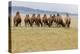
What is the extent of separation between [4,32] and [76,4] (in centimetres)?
77

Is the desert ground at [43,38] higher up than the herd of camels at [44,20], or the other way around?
the herd of camels at [44,20]

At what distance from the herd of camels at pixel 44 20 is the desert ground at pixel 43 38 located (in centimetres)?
3

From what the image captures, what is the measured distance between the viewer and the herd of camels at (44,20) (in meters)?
1.50

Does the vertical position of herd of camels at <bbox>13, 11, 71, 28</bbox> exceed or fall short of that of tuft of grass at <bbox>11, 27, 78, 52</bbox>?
it exceeds it

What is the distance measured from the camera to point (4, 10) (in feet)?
4.81

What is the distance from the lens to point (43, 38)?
157 centimetres

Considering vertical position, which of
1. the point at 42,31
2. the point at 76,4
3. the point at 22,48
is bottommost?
the point at 22,48

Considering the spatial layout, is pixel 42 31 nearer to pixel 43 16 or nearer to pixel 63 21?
pixel 43 16

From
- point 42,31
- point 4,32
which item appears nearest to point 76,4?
point 42,31

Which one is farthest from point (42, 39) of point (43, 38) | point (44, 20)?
point (44, 20)

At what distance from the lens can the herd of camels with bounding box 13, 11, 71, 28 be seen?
1.50m

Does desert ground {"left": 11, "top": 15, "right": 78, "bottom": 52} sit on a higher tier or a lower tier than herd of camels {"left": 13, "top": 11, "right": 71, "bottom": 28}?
lower

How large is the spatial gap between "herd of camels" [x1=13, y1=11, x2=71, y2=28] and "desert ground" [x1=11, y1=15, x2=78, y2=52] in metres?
0.03

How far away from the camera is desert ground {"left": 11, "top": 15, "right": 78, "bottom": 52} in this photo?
1485 mm
